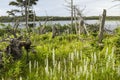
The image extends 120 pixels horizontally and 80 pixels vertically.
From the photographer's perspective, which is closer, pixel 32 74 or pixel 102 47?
pixel 32 74

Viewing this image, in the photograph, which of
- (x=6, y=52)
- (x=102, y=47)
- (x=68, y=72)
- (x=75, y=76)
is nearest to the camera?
(x=75, y=76)

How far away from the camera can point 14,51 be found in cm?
916

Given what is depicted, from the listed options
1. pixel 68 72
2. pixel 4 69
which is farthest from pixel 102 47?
pixel 4 69

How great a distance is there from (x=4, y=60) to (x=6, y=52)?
1.88 feet

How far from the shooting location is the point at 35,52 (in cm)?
968

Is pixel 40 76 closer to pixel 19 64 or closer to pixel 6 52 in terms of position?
pixel 19 64

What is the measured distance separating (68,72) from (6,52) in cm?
188

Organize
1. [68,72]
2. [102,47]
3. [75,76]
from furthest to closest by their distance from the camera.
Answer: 1. [102,47]
2. [68,72]
3. [75,76]

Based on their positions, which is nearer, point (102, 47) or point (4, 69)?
point (4, 69)

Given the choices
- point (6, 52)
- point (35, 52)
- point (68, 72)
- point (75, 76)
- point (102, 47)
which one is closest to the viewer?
point (75, 76)

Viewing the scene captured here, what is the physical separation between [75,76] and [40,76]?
36.4 inches

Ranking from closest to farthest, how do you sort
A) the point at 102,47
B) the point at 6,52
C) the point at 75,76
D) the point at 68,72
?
the point at 75,76, the point at 68,72, the point at 6,52, the point at 102,47

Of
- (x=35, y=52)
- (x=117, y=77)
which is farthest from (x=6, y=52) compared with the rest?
(x=117, y=77)

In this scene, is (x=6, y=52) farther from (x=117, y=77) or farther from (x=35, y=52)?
(x=117, y=77)
